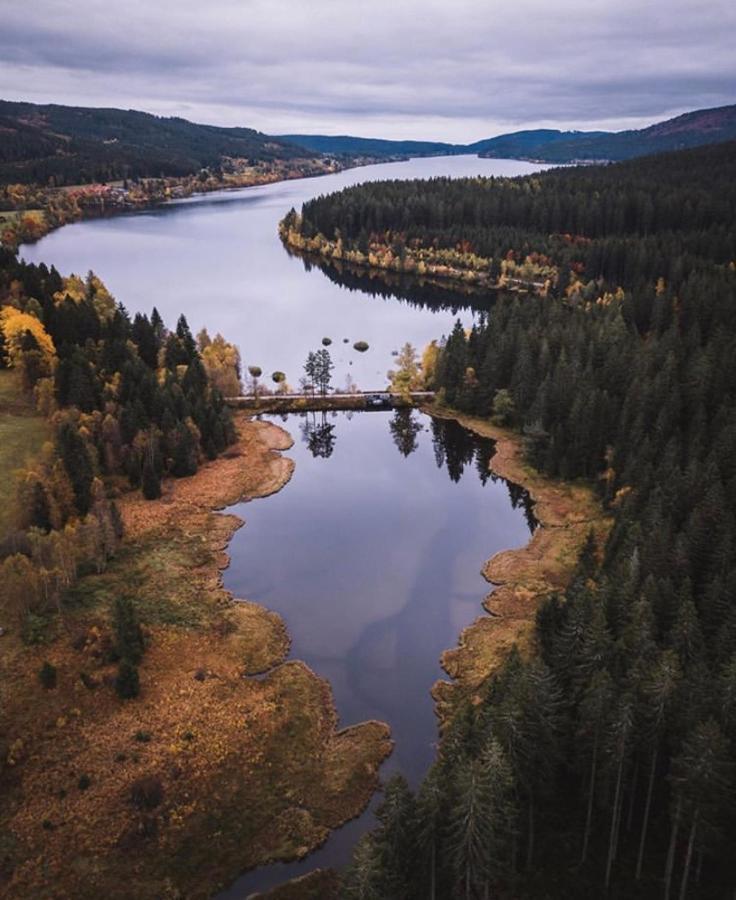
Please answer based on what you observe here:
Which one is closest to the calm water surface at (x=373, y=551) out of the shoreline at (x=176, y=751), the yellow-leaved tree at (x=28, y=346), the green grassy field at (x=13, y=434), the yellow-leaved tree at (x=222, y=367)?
the shoreline at (x=176, y=751)

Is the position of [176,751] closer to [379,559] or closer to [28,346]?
[379,559]

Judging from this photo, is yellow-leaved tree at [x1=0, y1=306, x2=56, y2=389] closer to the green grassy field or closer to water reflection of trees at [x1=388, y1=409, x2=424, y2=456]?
the green grassy field

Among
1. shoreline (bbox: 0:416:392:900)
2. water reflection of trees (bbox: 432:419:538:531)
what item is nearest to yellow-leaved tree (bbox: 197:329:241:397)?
water reflection of trees (bbox: 432:419:538:531)

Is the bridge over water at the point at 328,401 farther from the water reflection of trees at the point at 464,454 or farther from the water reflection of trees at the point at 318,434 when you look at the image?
the water reflection of trees at the point at 464,454

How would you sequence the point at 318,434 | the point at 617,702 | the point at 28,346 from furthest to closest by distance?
the point at 318,434 → the point at 28,346 → the point at 617,702

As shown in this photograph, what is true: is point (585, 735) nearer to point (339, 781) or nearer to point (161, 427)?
point (339, 781)

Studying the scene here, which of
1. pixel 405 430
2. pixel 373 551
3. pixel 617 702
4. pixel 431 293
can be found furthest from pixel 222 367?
pixel 431 293

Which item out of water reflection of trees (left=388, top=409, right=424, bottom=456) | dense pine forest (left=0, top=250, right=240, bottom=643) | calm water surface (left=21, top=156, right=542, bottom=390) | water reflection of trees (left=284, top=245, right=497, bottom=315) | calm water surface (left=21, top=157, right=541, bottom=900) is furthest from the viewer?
water reflection of trees (left=284, top=245, right=497, bottom=315)
